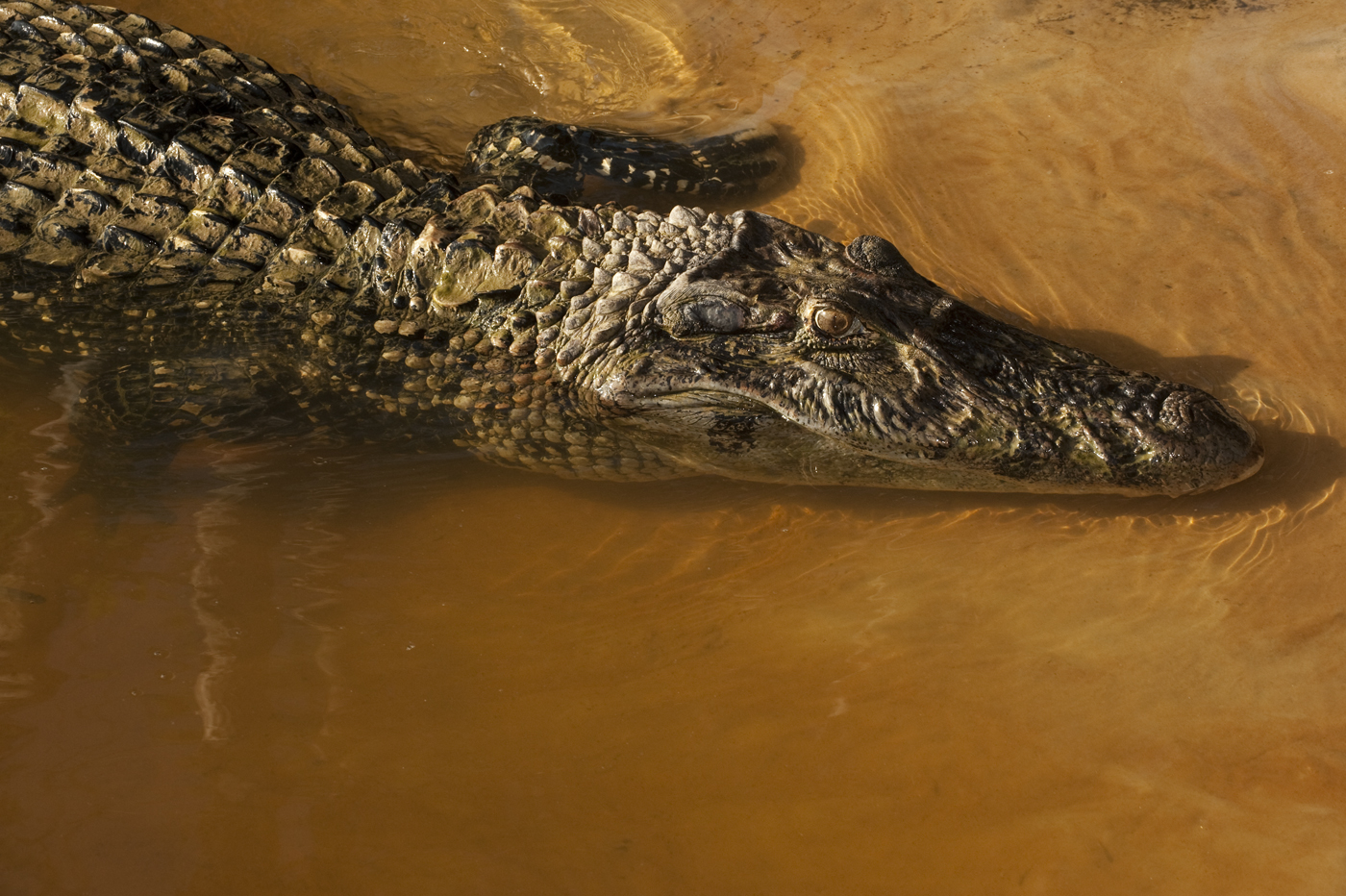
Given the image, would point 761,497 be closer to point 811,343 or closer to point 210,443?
point 811,343

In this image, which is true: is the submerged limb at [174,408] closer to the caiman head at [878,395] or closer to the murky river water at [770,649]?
the murky river water at [770,649]

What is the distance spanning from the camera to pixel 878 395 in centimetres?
288

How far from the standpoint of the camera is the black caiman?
2910 mm

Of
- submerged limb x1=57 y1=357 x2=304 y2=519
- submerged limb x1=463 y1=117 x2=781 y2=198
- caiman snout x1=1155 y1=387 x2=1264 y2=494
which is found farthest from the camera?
submerged limb x1=463 y1=117 x2=781 y2=198

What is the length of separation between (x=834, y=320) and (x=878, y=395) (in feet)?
0.92

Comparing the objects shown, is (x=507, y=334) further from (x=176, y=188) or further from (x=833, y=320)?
(x=176, y=188)

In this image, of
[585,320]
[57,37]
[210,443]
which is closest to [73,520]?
[210,443]

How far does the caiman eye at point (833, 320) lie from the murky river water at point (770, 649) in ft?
1.95

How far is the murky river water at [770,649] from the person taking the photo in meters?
2.25

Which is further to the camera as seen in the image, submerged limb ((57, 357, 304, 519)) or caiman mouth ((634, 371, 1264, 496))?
submerged limb ((57, 357, 304, 519))

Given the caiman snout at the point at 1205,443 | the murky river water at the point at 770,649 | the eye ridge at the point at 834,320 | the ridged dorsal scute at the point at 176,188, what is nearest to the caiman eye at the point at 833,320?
the eye ridge at the point at 834,320

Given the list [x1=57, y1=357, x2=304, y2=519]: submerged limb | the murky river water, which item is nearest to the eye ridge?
the murky river water

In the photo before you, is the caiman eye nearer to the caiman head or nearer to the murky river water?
the caiman head

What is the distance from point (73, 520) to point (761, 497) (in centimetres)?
231
